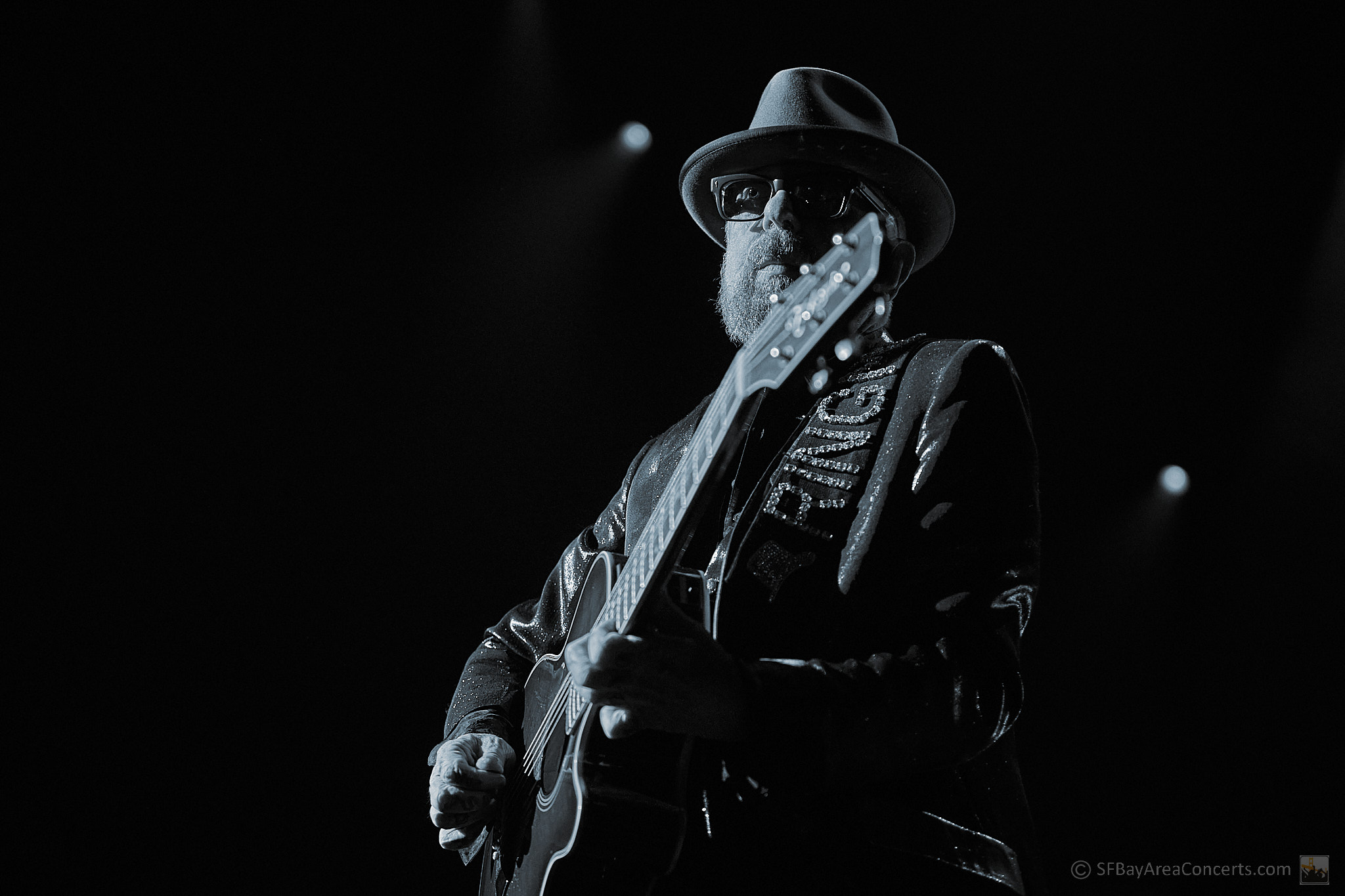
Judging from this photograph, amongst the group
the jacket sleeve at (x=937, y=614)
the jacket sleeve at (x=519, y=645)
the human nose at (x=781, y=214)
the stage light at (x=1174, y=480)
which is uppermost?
the human nose at (x=781, y=214)

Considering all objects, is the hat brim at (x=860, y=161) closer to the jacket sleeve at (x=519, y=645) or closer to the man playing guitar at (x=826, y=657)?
the man playing guitar at (x=826, y=657)

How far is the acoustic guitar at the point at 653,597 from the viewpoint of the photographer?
135 centimetres

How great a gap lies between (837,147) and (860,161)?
0.22 feet

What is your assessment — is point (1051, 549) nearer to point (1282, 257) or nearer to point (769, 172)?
point (1282, 257)

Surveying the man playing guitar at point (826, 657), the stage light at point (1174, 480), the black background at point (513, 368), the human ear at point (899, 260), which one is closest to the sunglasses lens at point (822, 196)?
the human ear at point (899, 260)

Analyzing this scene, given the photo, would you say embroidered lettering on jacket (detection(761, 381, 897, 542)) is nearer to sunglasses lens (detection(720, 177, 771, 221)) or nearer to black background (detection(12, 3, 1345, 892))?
sunglasses lens (detection(720, 177, 771, 221))

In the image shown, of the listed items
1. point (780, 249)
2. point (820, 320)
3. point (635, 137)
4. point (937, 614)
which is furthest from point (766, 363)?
point (635, 137)

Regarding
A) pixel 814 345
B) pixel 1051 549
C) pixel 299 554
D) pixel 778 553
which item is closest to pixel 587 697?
pixel 778 553

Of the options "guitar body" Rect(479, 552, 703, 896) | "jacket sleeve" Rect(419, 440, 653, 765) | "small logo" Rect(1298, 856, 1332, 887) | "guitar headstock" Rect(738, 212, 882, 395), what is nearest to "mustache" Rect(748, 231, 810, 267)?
"jacket sleeve" Rect(419, 440, 653, 765)

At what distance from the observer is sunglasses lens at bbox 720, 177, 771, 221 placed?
2.33 meters

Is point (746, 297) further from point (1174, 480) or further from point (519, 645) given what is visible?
point (1174, 480)

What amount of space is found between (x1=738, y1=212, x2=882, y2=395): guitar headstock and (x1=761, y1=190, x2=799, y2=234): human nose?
845 mm

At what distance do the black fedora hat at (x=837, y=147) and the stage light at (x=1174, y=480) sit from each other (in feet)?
10.2

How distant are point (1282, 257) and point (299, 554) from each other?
5000 mm
